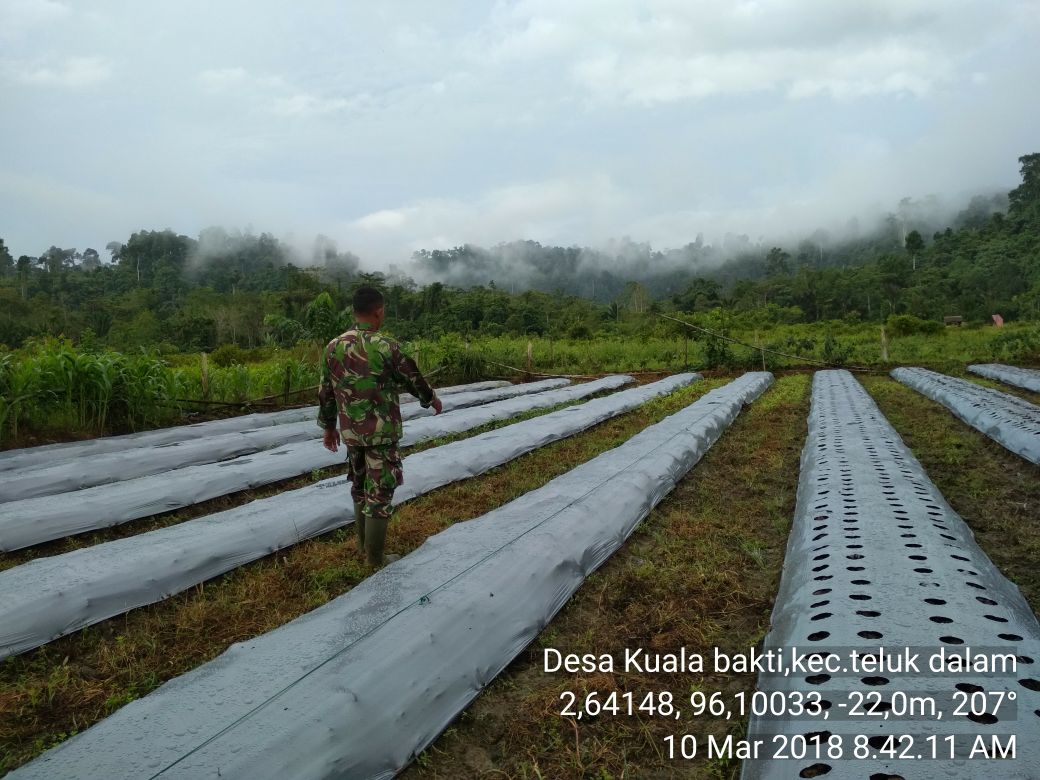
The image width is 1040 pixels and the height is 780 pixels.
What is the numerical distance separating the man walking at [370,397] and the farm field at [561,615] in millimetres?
428

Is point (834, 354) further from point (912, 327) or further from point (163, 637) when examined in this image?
point (163, 637)

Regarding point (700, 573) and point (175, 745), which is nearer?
point (175, 745)

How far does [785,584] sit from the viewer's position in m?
2.71

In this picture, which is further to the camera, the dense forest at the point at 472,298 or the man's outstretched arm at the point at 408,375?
the dense forest at the point at 472,298

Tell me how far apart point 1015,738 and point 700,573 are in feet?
5.46

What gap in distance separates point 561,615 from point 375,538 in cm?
97

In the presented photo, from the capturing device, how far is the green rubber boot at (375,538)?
3.03 metres

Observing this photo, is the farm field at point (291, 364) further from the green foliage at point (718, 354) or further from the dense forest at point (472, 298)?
the dense forest at point (472, 298)

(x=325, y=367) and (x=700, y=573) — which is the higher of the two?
(x=325, y=367)

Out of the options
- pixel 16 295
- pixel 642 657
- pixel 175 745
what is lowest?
pixel 642 657

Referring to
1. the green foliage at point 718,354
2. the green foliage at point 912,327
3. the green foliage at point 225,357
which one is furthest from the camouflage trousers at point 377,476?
the green foliage at point 912,327

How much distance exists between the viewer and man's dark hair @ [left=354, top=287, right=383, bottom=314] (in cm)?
296

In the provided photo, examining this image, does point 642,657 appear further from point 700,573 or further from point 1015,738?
point 1015,738

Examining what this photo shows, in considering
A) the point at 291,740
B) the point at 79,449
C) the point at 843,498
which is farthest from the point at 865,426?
the point at 79,449
